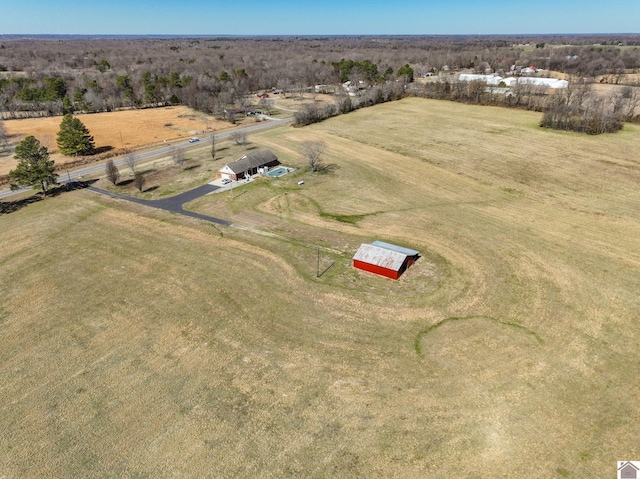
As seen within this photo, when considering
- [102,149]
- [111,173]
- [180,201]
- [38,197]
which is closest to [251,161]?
[180,201]

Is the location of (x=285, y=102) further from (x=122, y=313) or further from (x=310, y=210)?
(x=122, y=313)

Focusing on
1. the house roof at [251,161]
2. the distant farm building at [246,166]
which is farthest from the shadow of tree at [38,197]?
the house roof at [251,161]

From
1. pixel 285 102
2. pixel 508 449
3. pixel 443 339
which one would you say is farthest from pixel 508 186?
pixel 285 102

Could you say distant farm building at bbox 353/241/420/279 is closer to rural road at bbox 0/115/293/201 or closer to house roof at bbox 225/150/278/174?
house roof at bbox 225/150/278/174

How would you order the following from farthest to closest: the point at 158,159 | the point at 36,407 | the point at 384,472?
the point at 158,159 < the point at 36,407 < the point at 384,472

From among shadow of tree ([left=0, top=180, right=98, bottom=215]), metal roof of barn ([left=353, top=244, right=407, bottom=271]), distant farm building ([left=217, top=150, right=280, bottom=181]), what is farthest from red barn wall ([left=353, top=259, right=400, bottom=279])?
shadow of tree ([left=0, top=180, right=98, bottom=215])

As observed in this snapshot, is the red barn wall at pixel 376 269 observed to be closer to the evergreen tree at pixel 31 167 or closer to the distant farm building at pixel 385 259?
the distant farm building at pixel 385 259
